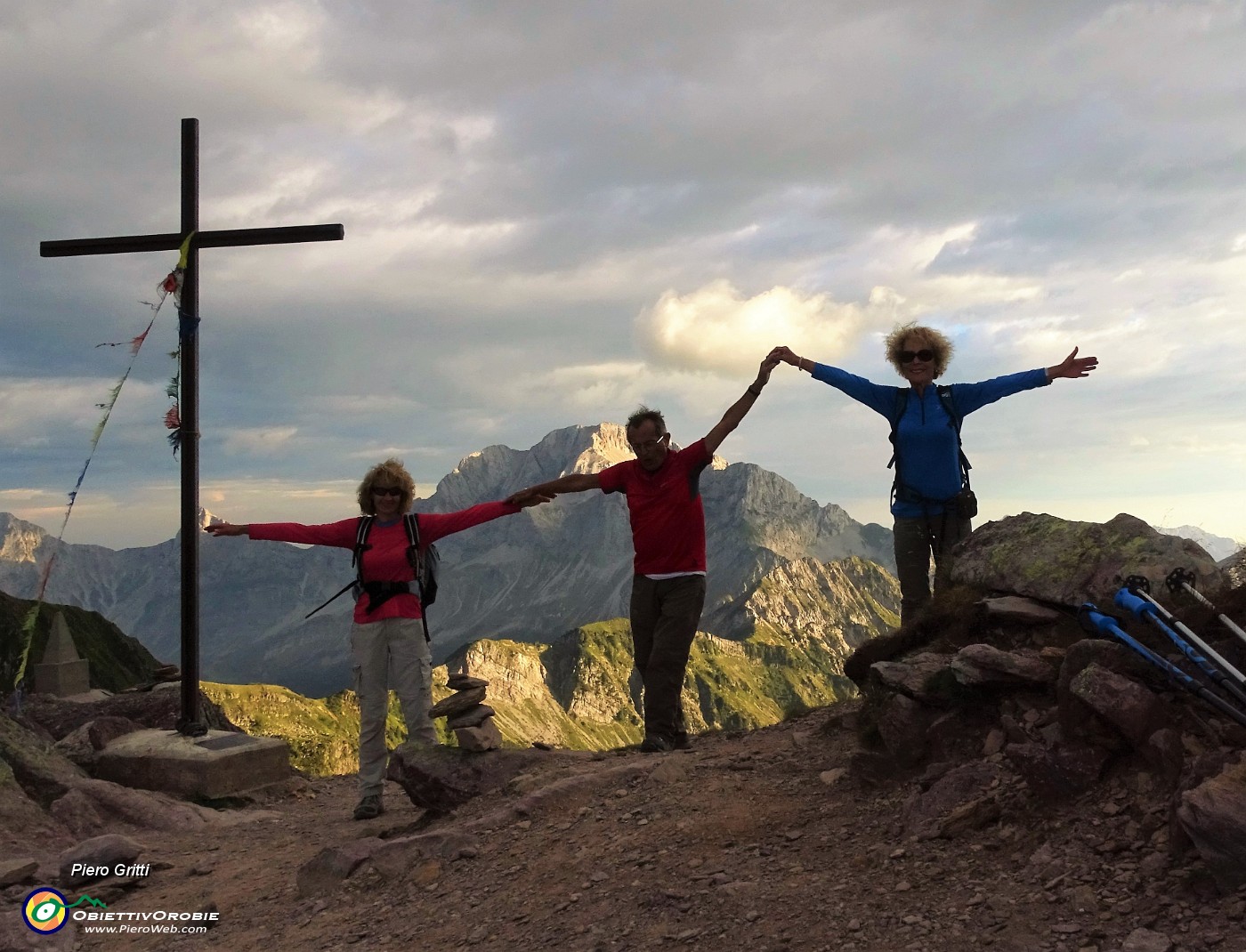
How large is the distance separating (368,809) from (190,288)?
29.3ft

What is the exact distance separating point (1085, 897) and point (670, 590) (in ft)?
17.5

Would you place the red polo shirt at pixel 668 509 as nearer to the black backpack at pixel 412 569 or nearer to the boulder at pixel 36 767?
the black backpack at pixel 412 569

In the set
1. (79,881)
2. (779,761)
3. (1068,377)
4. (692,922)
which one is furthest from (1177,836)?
(79,881)

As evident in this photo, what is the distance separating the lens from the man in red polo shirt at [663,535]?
956cm

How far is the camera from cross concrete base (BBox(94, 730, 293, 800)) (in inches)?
553

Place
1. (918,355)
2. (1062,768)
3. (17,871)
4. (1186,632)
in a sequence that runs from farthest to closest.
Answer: (17,871)
(918,355)
(1062,768)
(1186,632)

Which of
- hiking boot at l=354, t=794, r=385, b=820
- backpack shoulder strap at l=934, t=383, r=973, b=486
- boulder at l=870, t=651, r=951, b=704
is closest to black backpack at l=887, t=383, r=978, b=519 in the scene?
backpack shoulder strap at l=934, t=383, r=973, b=486

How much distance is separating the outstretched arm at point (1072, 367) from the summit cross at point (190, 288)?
10.5 metres

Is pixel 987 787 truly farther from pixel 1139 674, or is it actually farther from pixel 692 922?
pixel 692 922

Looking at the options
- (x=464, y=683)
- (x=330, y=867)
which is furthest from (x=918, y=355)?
(x=330, y=867)

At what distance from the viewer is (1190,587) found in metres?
6.31

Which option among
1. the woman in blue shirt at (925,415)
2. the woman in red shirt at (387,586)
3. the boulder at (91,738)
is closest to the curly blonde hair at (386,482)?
the woman in red shirt at (387,586)

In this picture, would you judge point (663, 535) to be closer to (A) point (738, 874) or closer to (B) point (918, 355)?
(B) point (918, 355)

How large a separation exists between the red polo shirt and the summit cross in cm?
751
